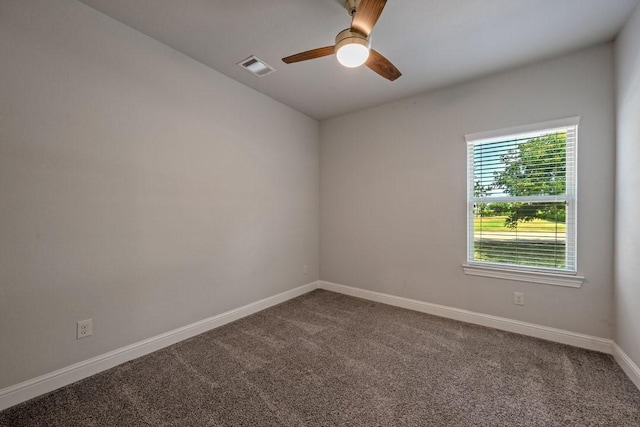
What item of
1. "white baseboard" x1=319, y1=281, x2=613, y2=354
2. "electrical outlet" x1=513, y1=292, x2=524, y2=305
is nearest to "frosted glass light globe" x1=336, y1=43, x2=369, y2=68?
"electrical outlet" x1=513, y1=292, x2=524, y2=305

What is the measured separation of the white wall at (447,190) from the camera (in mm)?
2393

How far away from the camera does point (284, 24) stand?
217 centimetres

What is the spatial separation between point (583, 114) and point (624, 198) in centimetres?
83

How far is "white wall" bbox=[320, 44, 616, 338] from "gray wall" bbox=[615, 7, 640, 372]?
0.13 metres

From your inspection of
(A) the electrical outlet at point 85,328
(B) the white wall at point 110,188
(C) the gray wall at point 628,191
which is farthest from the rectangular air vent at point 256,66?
(C) the gray wall at point 628,191

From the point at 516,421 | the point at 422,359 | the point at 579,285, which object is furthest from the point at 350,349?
the point at 579,285

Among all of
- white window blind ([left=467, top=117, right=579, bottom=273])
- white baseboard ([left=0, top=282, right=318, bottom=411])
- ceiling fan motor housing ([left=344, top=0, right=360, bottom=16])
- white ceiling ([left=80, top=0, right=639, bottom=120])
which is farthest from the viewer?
white window blind ([left=467, top=117, right=579, bottom=273])

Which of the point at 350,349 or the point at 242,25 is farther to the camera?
the point at 350,349

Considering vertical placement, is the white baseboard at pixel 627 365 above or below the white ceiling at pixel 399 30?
below

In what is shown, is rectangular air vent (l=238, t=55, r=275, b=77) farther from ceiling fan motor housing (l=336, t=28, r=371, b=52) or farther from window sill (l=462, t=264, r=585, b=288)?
window sill (l=462, t=264, r=585, b=288)

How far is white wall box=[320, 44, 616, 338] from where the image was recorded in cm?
239

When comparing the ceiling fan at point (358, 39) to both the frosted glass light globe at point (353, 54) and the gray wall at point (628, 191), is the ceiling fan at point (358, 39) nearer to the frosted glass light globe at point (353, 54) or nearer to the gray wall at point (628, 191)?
the frosted glass light globe at point (353, 54)

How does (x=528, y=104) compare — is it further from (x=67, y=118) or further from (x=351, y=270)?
(x=67, y=118)

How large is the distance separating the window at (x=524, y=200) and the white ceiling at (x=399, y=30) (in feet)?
2.36
